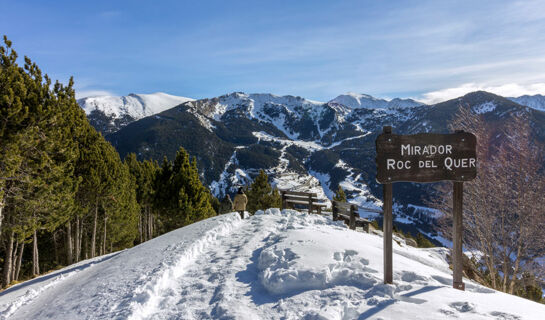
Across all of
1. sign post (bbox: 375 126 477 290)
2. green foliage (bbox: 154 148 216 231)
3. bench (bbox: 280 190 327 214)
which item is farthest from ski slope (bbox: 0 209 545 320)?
green foliage (bbox: 154 148 216 231)

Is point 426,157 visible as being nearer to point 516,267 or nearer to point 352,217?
point 516,267

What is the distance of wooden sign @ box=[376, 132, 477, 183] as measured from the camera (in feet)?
20.2

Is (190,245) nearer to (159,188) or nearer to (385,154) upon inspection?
(385,154)

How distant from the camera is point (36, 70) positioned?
1315cm

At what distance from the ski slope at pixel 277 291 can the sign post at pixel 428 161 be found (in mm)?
1131

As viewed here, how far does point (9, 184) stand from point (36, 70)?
5.03m

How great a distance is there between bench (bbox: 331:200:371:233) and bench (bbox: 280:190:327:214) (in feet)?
5.73

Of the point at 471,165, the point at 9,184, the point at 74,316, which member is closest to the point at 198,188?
the point at 9,184

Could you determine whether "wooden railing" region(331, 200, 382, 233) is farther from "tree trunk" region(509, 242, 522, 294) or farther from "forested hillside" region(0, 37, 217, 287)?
"forested hillside" region(0, 37, 217, 287)

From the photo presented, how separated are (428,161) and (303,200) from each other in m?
11.6

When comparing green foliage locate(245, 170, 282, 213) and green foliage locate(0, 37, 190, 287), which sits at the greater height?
green foliage locate(0, 37, 190, 287)

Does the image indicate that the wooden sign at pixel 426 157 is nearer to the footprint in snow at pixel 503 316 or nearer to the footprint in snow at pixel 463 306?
the footprint in snow at pixel 463 306

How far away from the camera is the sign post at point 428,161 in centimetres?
611

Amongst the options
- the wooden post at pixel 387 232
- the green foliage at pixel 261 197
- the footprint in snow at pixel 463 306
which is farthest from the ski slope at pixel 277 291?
the green foliage at pixel 261 197
